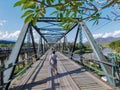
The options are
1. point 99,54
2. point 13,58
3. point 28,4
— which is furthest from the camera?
point 99,54

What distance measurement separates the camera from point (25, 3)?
2.01 m

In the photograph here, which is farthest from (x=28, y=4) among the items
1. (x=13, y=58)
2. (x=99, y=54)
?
(x=99, y=54)

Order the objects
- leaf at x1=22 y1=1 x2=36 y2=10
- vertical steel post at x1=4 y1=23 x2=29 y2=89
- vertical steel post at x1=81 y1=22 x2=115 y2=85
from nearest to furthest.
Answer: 1. leaf at x1=22 y1=1 x2=36 y2=10
2. vertical steel post at x1=4 y1=23 x2=29 y2=89
3. vertical steel post at x1=81 y1=22 x2=115 y2=85

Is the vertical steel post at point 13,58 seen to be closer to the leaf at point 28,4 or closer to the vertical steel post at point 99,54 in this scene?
the vertical steel post at point 99,54

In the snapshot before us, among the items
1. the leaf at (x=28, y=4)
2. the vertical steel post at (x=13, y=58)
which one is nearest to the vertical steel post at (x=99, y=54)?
the vertical steel post at (x=13, y=58)

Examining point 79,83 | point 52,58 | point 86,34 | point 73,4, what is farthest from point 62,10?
point 86,34

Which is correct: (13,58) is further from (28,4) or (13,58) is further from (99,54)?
(28,4)

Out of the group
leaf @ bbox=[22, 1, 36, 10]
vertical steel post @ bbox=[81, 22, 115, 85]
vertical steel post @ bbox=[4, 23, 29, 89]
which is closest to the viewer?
leaf @ bbox=[22, 1, 36, 10]

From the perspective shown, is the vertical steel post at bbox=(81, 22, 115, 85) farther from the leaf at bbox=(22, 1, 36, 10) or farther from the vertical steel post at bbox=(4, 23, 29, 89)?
the leaf at bbox=(22, 1, 36, 10)

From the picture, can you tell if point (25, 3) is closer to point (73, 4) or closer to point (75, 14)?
point (73, 4)

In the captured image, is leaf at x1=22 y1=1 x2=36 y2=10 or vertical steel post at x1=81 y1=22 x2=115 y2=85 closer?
leaf at x1=22 y1=1 x2=36 y2=10

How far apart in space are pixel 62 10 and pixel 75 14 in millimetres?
235

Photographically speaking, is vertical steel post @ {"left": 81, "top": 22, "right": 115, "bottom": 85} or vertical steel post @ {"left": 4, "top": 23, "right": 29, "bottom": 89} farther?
vertical steel post @ {"left": 81, "top": 22, "right": 115, "bottom": 85}

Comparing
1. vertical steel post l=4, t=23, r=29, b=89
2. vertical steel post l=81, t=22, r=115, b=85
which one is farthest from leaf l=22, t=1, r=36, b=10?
vertical steel post l=81, t=22, r=115, b=85
